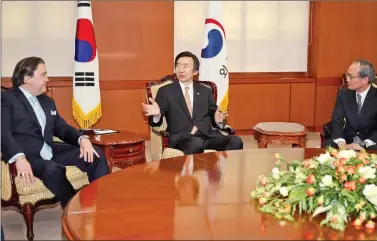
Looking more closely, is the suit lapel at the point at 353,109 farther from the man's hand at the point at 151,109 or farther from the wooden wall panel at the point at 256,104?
the wooden wall panel at the point at 256,104

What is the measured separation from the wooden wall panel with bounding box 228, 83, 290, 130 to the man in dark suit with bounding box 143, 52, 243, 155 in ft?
10.0

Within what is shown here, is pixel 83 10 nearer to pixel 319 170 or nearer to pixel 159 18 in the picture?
pixel 159 18

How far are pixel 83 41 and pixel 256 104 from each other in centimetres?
282

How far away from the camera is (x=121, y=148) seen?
484 cm

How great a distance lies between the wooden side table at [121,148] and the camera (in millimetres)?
4789

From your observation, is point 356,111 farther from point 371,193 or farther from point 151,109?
point 371,193

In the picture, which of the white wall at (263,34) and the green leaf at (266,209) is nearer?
the green leaf at (266,209)

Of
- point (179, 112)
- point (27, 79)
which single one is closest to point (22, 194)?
point (27, 79)

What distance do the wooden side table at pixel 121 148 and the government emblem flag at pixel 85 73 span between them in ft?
6.09

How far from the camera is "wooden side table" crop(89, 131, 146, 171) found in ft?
15.7

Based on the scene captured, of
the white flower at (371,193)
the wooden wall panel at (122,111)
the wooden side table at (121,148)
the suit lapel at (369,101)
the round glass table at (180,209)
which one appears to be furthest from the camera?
the wooden wall panel at (122,111)

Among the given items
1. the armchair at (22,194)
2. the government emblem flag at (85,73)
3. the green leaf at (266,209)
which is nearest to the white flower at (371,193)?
the green leaf at (266,209)

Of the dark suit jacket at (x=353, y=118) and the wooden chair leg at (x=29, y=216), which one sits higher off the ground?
the dark suit jacket at (x=353, y=118)

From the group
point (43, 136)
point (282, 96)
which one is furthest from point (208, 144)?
point (282, 96)
